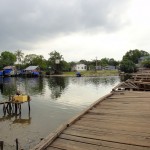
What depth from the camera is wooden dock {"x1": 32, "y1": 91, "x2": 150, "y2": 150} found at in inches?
229

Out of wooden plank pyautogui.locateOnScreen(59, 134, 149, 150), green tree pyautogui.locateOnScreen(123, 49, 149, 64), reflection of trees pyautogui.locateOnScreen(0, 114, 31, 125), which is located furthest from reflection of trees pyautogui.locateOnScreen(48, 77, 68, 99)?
green tree pyautogui.locateOnScreen(123, 49, 149, 64)

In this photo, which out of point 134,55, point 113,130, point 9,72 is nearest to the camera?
point 113,130

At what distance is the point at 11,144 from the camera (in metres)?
15.2

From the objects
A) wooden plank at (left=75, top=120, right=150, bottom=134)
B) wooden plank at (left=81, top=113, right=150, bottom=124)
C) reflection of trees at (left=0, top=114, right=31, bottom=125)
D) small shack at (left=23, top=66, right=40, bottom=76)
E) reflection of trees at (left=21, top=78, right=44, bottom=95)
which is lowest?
reflection of trees at (left=0, top=114, right=31, bottom=125)

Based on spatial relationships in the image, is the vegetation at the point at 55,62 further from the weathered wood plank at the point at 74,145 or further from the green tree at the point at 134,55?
the weathered wood plank at the point at 74,145

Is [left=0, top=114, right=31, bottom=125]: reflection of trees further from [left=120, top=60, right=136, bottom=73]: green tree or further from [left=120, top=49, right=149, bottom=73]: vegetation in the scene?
[left=120, top=49, right=149, bottom=73]: vegetation

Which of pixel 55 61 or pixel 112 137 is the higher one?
pixel 55 61

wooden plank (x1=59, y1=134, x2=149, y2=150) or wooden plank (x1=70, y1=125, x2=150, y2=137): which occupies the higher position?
wooden plank (x1=70, y1=125, x2=150, y2=137)

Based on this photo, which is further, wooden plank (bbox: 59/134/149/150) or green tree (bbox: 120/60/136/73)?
green tree (bbox: 120/60/136/73)

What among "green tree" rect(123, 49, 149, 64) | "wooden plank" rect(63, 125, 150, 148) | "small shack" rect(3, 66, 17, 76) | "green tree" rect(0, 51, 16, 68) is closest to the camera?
"wooden plank" rect(63, 125, 150, 148)

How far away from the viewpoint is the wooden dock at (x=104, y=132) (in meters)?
5.80

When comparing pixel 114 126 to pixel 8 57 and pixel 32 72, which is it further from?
pixel 8 57

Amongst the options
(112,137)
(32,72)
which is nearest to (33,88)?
(112,137)

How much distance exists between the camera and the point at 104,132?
692cm
